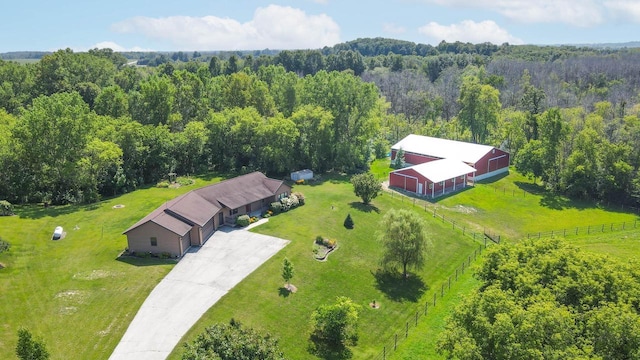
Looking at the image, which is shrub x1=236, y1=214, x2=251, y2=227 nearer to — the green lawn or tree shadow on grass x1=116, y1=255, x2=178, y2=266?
the green lawn

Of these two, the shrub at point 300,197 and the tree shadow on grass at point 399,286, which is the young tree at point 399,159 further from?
the tree shadow on grass at point 399,286

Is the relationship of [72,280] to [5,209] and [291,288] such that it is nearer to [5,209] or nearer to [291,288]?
[291,288]

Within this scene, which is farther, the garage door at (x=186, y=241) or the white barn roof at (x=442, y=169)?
the white barn roof at (x=442, y=169)

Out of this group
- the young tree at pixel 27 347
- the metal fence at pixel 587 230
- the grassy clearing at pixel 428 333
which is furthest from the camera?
the metal fence at pixel 587 230

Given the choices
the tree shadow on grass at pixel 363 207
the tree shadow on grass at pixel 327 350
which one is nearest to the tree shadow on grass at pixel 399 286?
the tree shadow on grass at pixel 327 350

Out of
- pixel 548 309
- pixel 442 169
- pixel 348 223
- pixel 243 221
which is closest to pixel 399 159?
pixel 442 169

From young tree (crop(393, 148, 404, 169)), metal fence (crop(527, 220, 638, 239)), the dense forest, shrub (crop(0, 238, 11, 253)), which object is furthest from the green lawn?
young tree (crop(393, 148, 404, 169))

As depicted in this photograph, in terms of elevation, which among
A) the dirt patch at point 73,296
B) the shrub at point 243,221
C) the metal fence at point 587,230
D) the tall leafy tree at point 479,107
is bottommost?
the metal fence at point 587,230

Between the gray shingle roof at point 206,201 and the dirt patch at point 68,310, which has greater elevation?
the gray shingle roof at point 206,201
